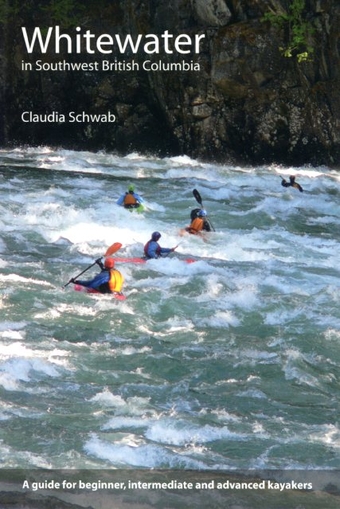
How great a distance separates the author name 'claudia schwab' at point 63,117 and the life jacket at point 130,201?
881cm

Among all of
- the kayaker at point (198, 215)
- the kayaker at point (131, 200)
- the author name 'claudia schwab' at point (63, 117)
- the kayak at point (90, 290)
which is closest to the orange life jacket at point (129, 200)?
the kayaker at point (131, 200)

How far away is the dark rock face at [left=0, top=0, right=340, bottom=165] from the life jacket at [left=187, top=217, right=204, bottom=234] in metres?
8.69

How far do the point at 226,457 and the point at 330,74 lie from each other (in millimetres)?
17304

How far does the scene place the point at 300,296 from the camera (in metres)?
14.3

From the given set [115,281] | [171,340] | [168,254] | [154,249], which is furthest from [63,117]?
[171,340]

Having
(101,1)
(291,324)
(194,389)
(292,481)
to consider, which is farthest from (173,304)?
(101,1)

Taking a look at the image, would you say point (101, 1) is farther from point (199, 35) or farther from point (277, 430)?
point (277, 430)

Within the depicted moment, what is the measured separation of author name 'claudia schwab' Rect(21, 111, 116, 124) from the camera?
2777 centimetres

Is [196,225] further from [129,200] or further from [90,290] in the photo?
[90,290]

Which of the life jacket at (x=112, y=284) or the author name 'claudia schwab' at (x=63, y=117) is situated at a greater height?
the author name 'claudia schwab' at (x=63, y=117)

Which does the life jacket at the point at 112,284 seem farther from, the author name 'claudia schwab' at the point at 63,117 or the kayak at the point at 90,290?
the author name 'claudia schwab' at the point at 63,117

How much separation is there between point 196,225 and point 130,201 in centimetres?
205

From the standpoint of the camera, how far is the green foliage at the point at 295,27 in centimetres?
2505

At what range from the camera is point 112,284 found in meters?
13.8
